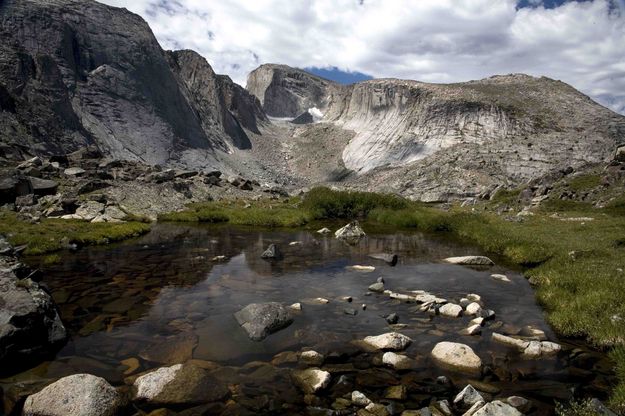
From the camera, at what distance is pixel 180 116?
113 meters

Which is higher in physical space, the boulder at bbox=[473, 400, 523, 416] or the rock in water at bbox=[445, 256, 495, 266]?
the boulder at bbox=[473, 400, 523, 416]

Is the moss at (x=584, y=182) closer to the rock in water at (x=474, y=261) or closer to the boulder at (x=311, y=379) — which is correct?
the rock in water at (x=474, y=261)

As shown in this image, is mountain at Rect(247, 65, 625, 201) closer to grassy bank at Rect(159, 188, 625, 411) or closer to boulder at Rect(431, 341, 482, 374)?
grassy bank at Rect(159, 188, 625, 411)

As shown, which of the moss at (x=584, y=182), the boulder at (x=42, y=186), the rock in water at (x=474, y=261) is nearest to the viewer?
the rock in water at (x=474, y=261)

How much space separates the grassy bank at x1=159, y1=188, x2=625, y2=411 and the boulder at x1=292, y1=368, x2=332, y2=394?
5.90 meters

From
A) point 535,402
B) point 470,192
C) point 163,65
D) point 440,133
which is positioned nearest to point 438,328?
point 535,402

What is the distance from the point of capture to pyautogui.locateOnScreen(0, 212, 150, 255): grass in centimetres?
2458

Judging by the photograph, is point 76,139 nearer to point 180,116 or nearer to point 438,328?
point 180,116

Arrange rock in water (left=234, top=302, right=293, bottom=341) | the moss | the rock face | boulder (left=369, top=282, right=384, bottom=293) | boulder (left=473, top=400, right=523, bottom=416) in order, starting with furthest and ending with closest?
the moss
boulder (left=369, top=282, right=384, bottom=293)
rock in water (left=234, top=302, right=293, bottom=341)
the rock face
boulder (left=473, top=400, right=523, bottom=416)

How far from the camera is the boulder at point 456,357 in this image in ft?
35.1

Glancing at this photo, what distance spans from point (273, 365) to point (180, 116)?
11181cm

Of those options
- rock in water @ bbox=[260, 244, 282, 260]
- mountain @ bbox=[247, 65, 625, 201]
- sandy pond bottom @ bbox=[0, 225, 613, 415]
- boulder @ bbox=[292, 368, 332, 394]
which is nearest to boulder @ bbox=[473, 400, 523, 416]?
sandy pond bottom @ bbox=[0, 225, 613, 415]

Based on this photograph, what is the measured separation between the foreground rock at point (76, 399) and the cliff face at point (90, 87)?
64.4 meters

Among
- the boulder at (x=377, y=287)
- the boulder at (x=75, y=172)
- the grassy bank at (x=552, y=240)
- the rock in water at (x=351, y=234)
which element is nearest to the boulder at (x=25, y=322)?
the boulder at (x=377, y=287)
